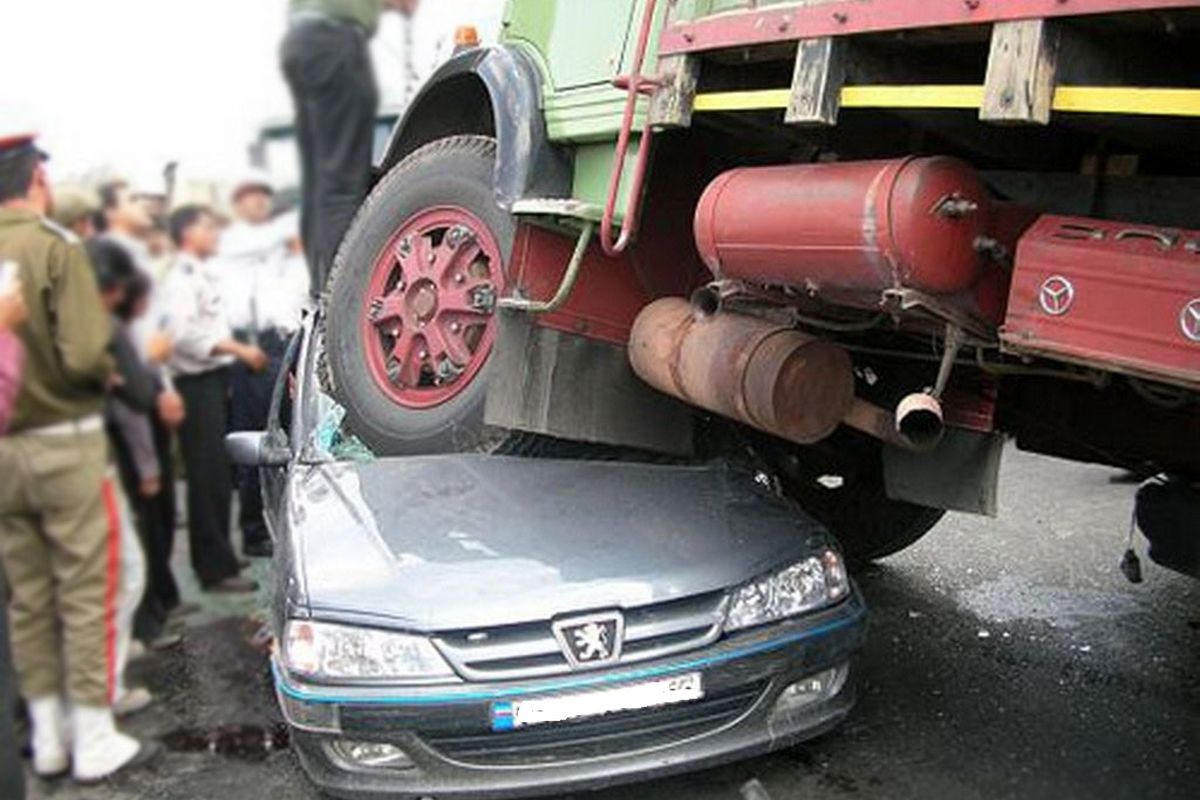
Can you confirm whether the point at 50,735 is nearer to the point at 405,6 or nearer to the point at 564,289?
the point at 405,6

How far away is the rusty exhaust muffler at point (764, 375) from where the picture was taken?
10.2 ft

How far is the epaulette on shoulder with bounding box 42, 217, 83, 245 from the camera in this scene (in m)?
0.99

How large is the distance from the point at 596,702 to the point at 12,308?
2128 millimetres

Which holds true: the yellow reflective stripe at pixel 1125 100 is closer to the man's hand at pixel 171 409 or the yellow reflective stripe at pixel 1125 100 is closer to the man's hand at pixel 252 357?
the man's hand at pixel 252 357

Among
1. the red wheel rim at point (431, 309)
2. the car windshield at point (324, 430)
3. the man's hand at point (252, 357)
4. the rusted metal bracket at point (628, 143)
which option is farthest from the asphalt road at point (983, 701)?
the rusted metal bracket at point (628, 143)

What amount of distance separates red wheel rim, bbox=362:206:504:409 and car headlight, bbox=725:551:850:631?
1.15 m

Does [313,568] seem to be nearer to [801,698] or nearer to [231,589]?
[801,698]

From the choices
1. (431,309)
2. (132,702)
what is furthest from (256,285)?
(431,309)

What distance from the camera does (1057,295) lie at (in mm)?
2365

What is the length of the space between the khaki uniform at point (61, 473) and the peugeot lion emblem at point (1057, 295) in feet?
6.33

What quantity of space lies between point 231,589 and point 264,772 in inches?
86.9

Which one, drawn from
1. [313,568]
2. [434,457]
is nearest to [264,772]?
[313,568]

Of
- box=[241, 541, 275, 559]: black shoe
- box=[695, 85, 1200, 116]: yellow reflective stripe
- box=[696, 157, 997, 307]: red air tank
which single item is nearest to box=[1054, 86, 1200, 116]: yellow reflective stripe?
box=[695, 85, 1200, 116]: yellow reflective stripe

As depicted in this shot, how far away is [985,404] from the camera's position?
3463mm
